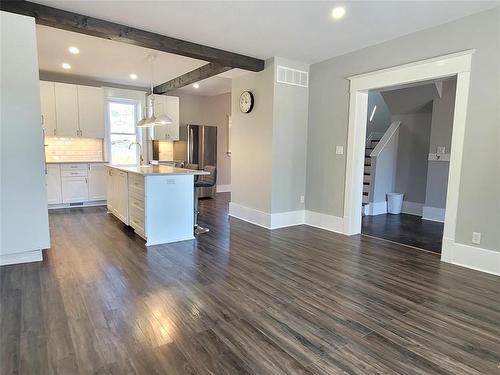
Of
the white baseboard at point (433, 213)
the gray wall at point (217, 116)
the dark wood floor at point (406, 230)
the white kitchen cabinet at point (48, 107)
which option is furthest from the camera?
the gray wall at point (217, 116)

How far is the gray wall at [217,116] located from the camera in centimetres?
822

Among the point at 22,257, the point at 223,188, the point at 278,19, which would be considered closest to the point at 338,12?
the point at 278,19

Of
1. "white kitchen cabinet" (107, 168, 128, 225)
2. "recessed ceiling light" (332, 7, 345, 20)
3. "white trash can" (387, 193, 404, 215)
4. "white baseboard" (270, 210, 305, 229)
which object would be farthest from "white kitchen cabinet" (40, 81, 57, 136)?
"white trash can" (387, 193, 404, 215)

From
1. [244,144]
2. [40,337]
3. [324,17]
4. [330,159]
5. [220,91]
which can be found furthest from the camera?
[220,91]

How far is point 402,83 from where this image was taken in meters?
3.70

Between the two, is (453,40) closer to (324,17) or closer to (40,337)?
(324,17)

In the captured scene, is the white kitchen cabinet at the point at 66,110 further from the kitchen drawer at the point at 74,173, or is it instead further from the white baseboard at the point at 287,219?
the white baseboard at the point at 287,219

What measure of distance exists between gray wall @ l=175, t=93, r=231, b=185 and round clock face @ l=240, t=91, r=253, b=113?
10.9 feet

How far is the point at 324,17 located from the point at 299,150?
218 cm

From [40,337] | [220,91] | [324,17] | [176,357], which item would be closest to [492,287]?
[176,357]

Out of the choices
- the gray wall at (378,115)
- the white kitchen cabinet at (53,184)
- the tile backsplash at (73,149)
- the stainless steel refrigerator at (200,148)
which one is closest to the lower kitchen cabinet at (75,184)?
the white kitchen cabinet at (53,184)

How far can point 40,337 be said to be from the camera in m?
1.92

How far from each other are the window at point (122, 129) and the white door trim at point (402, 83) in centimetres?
494

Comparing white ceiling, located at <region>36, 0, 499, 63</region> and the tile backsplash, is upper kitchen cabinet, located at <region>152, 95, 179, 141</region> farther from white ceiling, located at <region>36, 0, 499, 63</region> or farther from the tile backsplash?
white ceiling, located at <region>36, 0, 499, 63</region>
